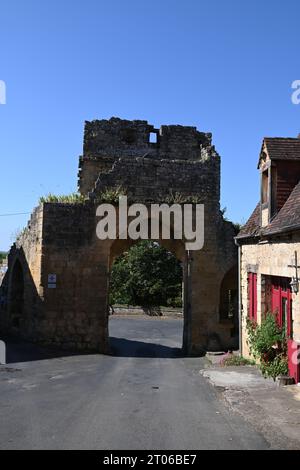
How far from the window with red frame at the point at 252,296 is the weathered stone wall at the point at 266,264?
0.67ft

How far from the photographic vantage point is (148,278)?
30.7 meters

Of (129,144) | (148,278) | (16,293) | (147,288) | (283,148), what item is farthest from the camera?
(148,278)

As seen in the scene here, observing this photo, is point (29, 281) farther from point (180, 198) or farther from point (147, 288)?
point (147, 288)

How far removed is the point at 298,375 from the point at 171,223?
7.88 meters

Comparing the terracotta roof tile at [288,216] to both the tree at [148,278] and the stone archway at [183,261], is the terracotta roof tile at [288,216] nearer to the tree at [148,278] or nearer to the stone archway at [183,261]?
the stone archway at [183,261]

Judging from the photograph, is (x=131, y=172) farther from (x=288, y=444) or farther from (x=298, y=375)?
(x=288, y=444)

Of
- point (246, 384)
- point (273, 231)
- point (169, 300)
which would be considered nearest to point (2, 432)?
point (246, 384)

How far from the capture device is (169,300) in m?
30.7

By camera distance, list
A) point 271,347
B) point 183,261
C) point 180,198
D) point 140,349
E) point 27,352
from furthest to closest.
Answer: point 183,261
point 140,349
point 180,198
point 27,352
point 271,347

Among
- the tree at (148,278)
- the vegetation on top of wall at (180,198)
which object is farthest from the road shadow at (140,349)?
the tree at (148,278)

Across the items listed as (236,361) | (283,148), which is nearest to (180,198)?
(283,148)

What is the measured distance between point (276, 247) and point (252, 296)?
2218 mm

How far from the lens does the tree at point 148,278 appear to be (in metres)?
30.6

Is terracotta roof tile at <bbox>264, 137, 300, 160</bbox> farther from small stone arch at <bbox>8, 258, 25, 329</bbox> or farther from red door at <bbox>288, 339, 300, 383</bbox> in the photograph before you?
small stone arch at <bbox>8, 258, 25, 329</bbox>
